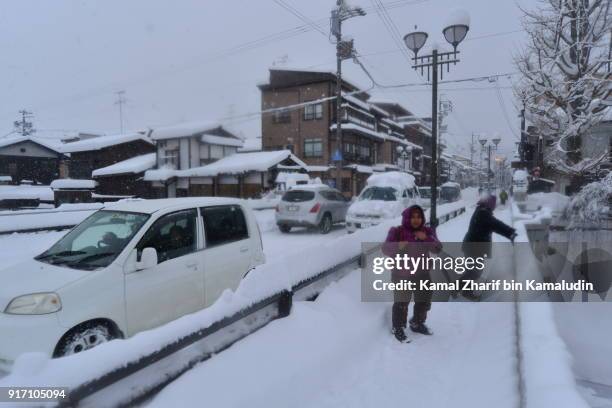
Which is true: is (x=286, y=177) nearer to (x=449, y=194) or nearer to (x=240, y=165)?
(x=240, y=165)

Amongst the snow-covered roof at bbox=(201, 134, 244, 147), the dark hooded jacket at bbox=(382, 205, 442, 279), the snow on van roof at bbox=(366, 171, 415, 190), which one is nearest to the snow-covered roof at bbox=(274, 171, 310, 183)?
the snow-covered roof at bbox=(201, 134, 244, 147)

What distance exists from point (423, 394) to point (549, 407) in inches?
53.2

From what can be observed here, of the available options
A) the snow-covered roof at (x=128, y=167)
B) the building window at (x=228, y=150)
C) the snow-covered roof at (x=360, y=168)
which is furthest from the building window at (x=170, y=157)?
the snow-covered roof at (x=360, y=168)

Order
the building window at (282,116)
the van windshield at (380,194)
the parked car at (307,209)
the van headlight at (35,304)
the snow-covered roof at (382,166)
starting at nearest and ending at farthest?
the van headlight at (35,304) → the parked car at (307,209) → the van windshield at (380,194) → the building window at (282,116) → the snow-covered roof at (382,166)

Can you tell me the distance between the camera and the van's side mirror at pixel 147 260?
351 cm

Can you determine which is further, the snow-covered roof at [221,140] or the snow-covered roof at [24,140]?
the snow-covered roof at [24,140]

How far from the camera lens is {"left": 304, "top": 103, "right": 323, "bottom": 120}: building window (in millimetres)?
31047

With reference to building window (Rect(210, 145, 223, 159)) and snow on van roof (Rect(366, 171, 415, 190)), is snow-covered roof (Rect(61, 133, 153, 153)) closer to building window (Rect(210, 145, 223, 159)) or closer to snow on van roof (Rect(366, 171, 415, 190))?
building window (Rect(210, 145, 223, 159))

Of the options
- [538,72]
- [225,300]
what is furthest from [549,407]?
[538,72]

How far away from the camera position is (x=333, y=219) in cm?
1379

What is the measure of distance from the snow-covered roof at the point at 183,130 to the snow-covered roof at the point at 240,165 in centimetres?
261

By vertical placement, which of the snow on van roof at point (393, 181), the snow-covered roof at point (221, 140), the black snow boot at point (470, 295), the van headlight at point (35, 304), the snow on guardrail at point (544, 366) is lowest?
the black snow boot at point (470, 295)

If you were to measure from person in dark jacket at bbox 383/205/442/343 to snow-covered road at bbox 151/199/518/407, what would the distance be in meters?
0.25

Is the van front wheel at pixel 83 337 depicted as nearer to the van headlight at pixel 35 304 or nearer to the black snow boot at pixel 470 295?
the van headlight at pixel 35 304
